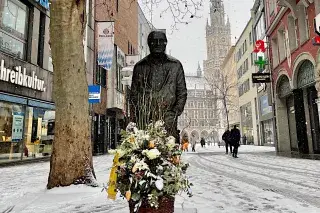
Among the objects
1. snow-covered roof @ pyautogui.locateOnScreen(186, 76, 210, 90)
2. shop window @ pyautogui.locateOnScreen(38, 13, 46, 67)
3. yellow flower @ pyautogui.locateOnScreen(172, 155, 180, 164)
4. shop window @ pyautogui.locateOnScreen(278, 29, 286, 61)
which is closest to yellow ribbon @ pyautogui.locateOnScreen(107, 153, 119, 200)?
yellow flower @ pyautogui.locateOnScreen(172, 155, 180, 164)

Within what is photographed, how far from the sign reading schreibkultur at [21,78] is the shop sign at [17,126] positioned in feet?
4.98

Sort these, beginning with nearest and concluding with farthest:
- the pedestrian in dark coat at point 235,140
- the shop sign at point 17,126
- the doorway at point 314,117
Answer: the shop sign at point 17,126
the doorway at point 314,117
the pedestrian in dark coat at point 235,140

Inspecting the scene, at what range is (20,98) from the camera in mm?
14797

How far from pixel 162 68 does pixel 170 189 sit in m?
2.21

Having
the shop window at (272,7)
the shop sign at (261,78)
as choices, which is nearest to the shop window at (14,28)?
the shop sign at (261,78)

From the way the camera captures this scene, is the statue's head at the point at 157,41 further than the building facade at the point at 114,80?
No

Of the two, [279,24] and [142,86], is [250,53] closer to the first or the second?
[279,24]

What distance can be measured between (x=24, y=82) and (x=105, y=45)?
8384mm

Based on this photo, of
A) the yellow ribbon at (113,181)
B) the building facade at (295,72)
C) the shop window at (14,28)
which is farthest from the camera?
the building facade at (295,72)

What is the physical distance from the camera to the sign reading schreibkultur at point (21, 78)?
1339cm

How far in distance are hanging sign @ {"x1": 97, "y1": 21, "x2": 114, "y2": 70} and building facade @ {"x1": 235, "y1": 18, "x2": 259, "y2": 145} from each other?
2712 cm

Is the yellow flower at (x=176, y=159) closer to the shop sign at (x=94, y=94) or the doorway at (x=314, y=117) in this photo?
the shop sign at (x=94, y=94)

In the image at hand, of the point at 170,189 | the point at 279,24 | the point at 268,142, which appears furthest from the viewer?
the point at 268,142

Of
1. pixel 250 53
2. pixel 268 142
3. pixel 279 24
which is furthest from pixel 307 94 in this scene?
pixel 250 53
